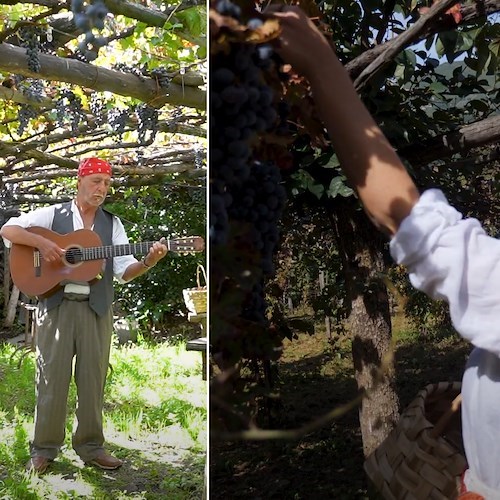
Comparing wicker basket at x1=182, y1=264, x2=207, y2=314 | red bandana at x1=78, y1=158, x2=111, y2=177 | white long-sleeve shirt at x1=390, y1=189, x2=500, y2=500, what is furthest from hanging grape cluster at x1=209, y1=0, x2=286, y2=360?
red bandana at x1=78, y1=158, x2=111, y2=177

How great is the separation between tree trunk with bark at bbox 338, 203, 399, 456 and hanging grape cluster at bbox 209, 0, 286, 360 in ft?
0.52

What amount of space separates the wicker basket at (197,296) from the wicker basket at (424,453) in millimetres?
532

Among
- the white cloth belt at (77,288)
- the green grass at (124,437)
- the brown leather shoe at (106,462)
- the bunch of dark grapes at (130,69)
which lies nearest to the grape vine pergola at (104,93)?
the bunch of dark grapes at (130,69)

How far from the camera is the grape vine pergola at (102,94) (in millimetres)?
1723

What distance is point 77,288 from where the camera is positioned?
1.68m

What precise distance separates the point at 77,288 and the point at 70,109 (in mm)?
469

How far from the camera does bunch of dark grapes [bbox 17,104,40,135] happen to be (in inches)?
70.1

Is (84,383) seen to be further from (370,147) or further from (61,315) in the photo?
(370,147)

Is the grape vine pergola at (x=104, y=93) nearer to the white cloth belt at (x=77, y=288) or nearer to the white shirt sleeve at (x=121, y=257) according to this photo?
the white shirt sleeve at (x=121, y=257)

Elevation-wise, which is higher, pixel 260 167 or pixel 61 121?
pixel 61 121

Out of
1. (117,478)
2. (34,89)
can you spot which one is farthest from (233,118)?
(117,478)

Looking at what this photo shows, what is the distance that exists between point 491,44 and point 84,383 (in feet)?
4.01

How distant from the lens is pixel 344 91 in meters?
1.17

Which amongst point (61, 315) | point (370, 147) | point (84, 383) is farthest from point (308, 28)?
point (84, 383)
